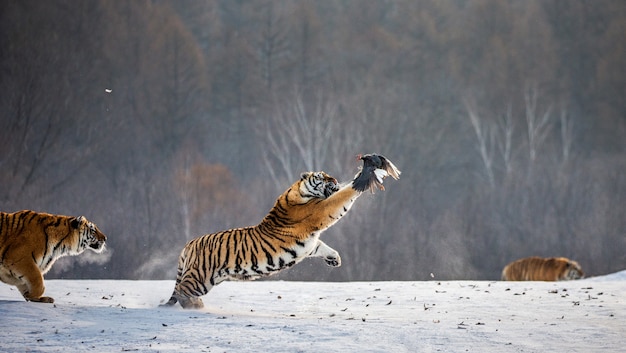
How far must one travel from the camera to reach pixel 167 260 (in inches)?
911

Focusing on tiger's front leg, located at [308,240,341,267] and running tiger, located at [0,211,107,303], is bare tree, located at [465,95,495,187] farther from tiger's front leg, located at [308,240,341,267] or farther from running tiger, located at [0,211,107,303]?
running tiger, located at [0,211,107,303]

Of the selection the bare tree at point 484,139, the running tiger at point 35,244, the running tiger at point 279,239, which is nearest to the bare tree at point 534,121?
the bare tree at point 484,139

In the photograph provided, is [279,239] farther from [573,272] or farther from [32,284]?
[573,272]

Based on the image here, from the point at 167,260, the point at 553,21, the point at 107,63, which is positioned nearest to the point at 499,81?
the point at 553,21

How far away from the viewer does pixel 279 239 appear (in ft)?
24.7

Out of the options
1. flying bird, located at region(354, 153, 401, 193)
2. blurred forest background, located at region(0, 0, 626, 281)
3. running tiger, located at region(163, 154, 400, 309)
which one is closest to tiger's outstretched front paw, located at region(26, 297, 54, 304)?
running tiger, located at region(163, 154, 400, 309)

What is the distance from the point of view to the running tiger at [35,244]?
23.5ft

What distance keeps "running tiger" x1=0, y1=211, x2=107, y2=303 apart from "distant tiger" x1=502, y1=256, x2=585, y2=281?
1004 cm

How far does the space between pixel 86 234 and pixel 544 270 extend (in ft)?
33.9

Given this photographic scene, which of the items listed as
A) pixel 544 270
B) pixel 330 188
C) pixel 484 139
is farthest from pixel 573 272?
pixel 484 139

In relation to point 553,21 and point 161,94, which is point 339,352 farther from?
point 553,21

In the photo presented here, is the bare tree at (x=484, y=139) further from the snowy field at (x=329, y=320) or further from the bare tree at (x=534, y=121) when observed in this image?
the snowy field at (x=329, y=320)

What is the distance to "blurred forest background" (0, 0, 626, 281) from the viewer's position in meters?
24.2

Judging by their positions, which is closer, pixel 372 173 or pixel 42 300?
pixel 42 300
